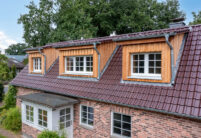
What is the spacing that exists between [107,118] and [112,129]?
20.4 inches

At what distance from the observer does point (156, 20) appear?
102 feet

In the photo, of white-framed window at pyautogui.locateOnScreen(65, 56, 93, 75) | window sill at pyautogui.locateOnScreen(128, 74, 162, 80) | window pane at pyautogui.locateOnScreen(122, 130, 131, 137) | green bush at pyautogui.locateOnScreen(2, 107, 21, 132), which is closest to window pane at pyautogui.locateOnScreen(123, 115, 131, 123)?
window pane at pyautogui.locateOnScreen(122, 130, 131, 137)

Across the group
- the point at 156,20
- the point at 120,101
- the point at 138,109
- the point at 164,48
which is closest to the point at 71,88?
the point at 120,101

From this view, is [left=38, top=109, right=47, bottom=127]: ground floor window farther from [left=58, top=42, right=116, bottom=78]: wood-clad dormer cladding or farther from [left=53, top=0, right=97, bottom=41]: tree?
[left=53, top=0, right=97, bottom=41]: tree

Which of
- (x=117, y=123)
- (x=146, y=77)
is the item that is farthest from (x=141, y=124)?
(x=146, y=77)

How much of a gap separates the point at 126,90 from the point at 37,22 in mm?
20406

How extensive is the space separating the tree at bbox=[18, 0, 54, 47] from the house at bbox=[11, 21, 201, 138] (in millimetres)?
14551

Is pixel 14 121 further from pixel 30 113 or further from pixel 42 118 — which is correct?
pixel 42 118

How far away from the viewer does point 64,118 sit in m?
8.70

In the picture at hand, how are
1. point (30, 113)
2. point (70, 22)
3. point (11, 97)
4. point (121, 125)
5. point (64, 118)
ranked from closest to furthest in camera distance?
point (121, 125)
point (64, 118)
point (30, 113)
point (11, 97)
point (70, 22)

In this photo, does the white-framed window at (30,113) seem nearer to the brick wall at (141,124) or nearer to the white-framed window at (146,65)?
the brick wall at (141,124)

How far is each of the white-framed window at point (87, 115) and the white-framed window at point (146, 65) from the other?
9.34 feet

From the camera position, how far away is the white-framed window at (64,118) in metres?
8.63

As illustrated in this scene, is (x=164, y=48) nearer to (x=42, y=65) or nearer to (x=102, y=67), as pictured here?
(x=102, y=67)
